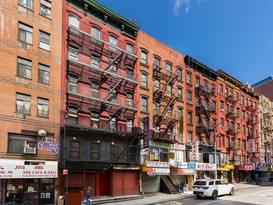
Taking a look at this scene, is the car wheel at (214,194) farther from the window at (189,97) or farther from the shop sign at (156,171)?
the window at (189,97)

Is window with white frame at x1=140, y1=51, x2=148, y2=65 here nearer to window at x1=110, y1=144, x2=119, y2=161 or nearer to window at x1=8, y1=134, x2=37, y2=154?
window at x1=110, y1=144, x2=119, y2=161

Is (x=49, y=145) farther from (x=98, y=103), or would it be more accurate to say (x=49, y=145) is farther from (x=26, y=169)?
(x=98, y=103)

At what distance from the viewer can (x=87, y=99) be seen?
26.5 meters

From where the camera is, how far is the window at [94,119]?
27000mm

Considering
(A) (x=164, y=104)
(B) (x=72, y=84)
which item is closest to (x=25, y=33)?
(B) (x=72, y=84)

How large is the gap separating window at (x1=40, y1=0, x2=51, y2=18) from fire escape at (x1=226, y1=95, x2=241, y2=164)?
109 feet

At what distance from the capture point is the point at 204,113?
4259 centimetres

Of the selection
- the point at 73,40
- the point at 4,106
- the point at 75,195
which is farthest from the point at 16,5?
the point at 75,195

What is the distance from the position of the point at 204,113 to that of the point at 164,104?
9534 mm

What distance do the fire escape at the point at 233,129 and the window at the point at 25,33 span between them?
34597mm

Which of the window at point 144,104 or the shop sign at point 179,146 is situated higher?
the window at point 144,104

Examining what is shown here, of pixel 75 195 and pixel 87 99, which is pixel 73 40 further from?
pixel 75 195

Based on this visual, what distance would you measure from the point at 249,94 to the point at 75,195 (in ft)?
149

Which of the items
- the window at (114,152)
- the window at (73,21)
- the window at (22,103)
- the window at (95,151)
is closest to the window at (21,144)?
the window at (22,103)
